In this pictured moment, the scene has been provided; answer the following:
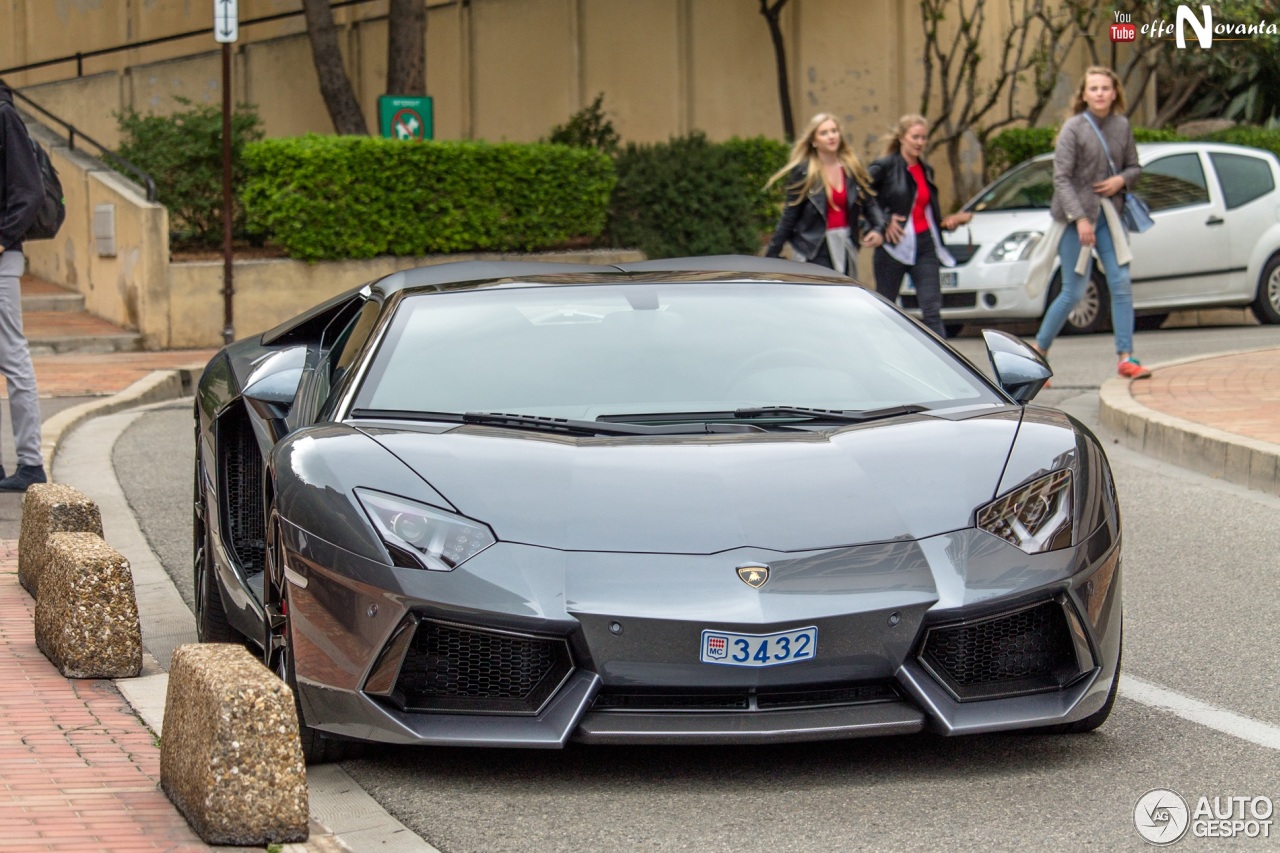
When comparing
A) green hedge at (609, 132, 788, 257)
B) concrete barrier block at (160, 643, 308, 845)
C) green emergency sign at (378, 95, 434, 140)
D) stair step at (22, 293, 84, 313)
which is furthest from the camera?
green hedge at (609, 132, 788, 257)

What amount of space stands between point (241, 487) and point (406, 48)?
15.4 metres

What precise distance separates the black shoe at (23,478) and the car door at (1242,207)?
1231cm

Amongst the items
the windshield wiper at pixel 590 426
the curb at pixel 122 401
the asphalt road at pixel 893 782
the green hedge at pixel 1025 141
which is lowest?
the asphalt road at pixel 893 782

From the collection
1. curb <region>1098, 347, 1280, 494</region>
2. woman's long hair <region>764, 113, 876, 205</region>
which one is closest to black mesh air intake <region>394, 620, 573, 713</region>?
curb <region>1098, 347, 1280, 494</region>

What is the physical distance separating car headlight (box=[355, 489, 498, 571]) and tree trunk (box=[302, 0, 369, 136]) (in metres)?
16.8

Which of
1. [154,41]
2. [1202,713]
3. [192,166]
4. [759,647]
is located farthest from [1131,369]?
[154,41]

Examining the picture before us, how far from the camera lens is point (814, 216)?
40.2 ft

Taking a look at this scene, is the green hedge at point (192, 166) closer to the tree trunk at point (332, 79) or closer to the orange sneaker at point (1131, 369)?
the tree trunk at point (332, 79)

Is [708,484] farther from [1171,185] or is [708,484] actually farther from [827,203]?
[1171,185]

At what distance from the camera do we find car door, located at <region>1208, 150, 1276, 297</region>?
17422 millimetres

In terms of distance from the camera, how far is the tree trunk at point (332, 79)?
67.5 feet

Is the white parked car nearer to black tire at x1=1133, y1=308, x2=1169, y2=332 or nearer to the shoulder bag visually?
black tire at x1=1133, y1=308, x2=1169, y2=332

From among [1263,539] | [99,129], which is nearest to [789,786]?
[1263,539]

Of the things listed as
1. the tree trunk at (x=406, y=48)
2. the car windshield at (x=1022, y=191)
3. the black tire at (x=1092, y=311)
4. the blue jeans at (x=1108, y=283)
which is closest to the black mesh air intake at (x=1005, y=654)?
the blue jeans at (x=1108, y=283)
